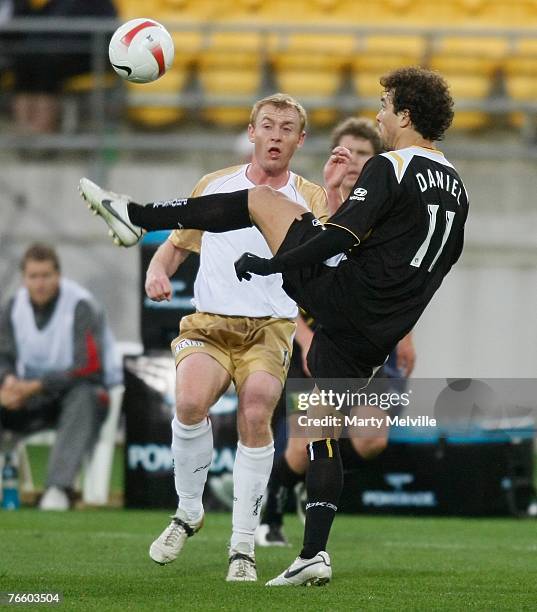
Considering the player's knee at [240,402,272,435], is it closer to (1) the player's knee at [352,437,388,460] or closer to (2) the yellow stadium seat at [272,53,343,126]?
(1) the player's knee at [352,437,388,460]

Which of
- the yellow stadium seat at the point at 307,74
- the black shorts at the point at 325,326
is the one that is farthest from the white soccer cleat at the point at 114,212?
the yellow stadium seat at the point at 307,74

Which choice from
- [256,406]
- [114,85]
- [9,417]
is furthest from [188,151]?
[256,406]

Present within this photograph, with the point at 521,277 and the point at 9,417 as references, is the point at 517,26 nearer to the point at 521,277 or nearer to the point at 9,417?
the point at 521,277

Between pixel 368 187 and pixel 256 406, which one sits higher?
pixel 368 187

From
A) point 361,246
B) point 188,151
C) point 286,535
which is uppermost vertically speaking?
point 188,151

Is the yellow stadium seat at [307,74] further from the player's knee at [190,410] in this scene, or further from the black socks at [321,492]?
the black socks at [321,492]

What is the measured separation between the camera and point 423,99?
5711 mm

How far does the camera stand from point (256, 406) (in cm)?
600

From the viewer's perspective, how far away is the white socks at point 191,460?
6.18 m

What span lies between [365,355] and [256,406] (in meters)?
0.58

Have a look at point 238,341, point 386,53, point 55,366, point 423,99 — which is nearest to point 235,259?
point 238,341

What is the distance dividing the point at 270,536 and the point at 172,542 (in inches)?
57.2

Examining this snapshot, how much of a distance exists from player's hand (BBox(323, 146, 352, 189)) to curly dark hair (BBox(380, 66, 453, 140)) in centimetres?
82

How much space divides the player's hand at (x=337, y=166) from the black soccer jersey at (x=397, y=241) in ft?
3.01
